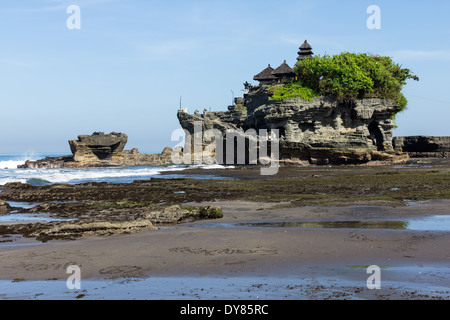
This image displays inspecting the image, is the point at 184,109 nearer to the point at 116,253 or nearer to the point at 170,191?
the point at 170,191

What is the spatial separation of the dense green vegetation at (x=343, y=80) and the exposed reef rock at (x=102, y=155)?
29969mm

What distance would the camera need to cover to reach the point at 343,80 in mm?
55969

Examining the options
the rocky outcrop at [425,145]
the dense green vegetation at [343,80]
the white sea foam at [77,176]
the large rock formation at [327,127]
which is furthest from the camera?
the rocky outcrop at [425,145]

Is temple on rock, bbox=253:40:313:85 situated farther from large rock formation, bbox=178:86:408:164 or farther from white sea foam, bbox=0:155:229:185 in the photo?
white sea foam, bbox=0:155:229:185

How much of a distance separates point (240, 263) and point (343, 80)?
168 feet

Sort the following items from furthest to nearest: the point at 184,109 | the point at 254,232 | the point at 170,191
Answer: the point at 184,109
the point at 170,191
the point at 254,232

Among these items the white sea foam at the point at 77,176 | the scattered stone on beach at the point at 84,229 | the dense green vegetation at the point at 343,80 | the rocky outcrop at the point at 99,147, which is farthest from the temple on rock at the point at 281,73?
the scattered stone on beach at the point at 84,229

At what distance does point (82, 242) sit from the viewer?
10.4 m

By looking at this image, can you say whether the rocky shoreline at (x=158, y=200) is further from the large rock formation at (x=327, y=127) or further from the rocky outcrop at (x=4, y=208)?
the large rock formation at (x=327, y=127)

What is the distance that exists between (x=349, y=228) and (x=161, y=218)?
17.5 feet

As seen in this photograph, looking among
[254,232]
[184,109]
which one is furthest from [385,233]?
[184,109]

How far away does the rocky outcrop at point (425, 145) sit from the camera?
250ft

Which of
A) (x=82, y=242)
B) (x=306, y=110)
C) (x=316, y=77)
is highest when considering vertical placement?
(x=316, y=77)

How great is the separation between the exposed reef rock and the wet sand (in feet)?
217
